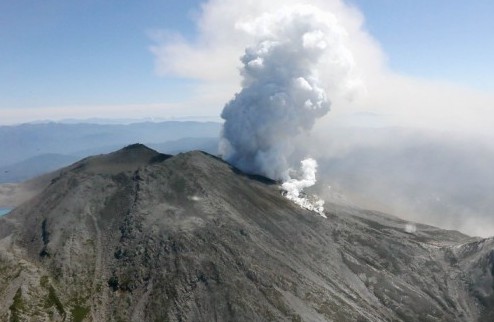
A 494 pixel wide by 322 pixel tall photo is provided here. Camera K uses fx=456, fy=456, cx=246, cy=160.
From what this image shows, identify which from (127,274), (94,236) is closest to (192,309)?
(127,274)

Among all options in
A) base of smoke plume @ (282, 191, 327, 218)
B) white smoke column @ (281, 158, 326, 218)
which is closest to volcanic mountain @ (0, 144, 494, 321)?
base of smoke plume @ (282, 191, 327, 218)

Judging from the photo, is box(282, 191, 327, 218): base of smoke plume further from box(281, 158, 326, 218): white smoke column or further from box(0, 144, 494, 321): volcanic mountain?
box(0, 144, 494, 321): volcanic mountain

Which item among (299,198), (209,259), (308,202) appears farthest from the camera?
(299,198)

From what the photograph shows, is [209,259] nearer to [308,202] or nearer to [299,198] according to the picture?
[308,202]

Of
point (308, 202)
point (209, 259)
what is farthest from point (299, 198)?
point (209, 259)

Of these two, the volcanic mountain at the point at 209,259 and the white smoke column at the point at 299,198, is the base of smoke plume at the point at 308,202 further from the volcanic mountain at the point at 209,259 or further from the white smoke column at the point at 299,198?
the volcanic mountain at the point at 209,259

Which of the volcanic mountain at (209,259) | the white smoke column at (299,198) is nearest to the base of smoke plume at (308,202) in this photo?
the white smoke column at (299,198)

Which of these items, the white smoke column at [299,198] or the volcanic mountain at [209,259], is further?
the white smoke column at [299,198]

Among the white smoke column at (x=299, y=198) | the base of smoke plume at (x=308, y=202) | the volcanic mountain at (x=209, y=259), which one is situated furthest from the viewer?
the white smoke column at (x=299, y=198)

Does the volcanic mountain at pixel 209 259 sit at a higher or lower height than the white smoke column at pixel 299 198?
lower
